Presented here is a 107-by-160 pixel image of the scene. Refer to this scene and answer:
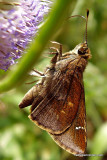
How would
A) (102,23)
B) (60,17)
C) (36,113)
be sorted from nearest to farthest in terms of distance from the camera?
1. (60,17)
2. (36,113)
3. (102,23)

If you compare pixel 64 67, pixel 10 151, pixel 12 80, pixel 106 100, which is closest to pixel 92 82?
pixel 106 100

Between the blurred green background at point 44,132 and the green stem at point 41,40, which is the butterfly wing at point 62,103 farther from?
the green stem at point 41,40

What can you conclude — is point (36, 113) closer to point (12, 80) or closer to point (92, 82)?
point (12, 80)

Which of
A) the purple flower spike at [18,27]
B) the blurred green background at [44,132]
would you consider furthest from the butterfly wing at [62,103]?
the blurred green background at [44,132]

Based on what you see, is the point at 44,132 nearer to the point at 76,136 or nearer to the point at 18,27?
the point at 76,136

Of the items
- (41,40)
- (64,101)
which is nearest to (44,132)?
(64,101)

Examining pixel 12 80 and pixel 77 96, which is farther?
pixel 77 96
